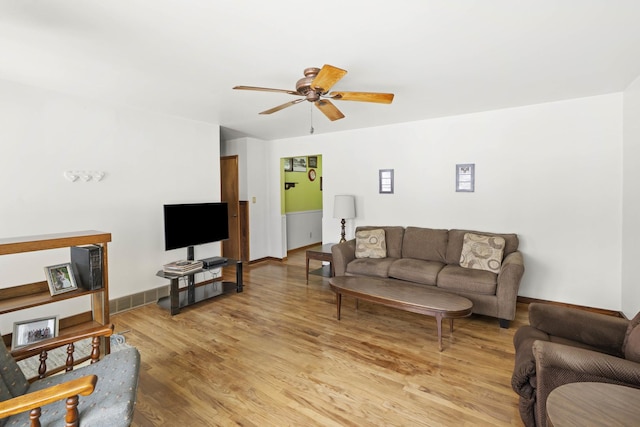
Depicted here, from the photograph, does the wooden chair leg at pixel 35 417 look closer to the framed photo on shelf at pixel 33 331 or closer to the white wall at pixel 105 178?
the framed photo on shelf at pixel 33 331

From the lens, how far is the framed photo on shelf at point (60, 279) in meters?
2.01

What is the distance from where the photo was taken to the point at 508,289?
3.04 m

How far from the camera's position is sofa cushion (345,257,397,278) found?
3.82m

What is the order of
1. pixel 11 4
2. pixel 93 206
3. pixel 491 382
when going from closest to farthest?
pixel 11 4 → pixel 491 382 → pixel 93 206

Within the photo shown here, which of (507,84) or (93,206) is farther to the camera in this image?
(93,206)

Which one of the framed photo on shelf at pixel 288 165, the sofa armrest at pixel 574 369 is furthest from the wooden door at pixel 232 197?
the sofa armrest at pixel 574 369

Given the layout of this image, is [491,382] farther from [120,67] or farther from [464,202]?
[120,67]

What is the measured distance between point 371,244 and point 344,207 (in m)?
0.82

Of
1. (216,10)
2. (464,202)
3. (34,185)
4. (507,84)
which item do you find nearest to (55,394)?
(216,10)

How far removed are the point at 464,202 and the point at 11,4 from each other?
4.46 m

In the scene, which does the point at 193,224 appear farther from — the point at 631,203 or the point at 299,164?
the point at 631,203

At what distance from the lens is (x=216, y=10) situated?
1.75 meters

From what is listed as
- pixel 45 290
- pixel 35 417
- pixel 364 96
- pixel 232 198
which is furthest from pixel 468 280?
pixel 232 198

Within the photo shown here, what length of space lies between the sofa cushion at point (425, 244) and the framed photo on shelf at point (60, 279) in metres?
3.54
